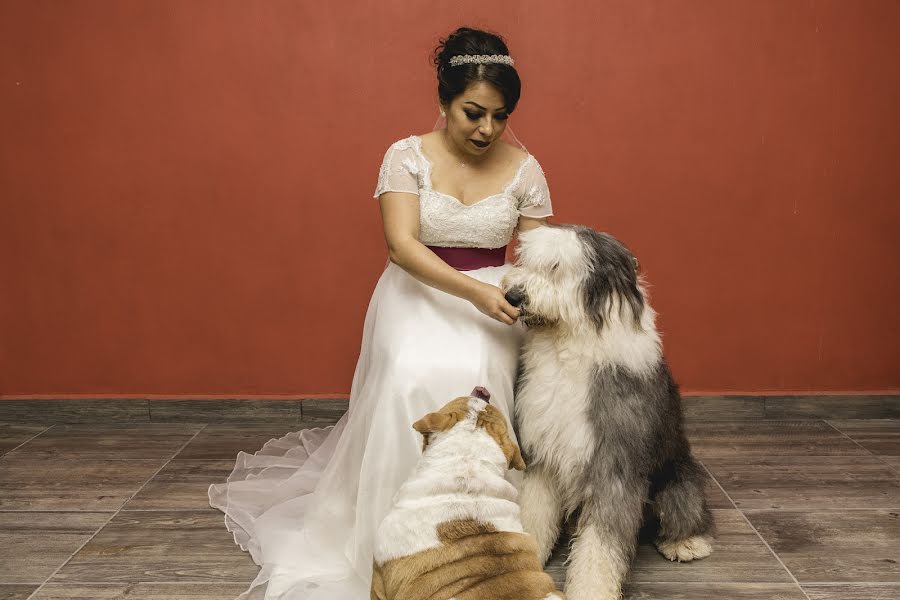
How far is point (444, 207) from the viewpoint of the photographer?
2264 millimetres

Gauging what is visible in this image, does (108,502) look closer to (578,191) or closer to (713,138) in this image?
(578,191)

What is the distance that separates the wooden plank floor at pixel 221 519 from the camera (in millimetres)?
2061

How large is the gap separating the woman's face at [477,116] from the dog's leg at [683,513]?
3.60 feet

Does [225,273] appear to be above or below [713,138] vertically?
below

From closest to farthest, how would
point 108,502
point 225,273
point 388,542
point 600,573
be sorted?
1. point 388,542
2. point 600,573
3. point 108,502
4. point 225,273

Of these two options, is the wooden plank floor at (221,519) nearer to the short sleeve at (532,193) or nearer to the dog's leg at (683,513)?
the dog's leg at (683,513)

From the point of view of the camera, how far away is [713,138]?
10.2 ft

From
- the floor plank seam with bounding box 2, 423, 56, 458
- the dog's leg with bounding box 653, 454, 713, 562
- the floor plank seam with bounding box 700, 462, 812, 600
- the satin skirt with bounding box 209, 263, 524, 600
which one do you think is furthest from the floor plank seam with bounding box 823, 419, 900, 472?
the floor plank seam with bounding box 2, 423, 56, 458

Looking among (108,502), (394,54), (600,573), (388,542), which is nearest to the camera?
(388,542)

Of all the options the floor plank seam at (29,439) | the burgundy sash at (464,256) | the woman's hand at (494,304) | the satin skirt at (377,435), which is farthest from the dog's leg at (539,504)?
the floor plank seam at (29,439)

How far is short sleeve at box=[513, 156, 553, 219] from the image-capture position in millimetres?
2381

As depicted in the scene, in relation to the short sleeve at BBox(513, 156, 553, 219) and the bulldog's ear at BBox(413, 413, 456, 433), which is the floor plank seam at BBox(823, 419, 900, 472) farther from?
the bulldog's ear at BBox(413, 413, 456, 433)

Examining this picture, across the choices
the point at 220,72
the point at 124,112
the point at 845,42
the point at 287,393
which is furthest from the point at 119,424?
the point at 845,42

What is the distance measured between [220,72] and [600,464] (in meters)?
2.25
